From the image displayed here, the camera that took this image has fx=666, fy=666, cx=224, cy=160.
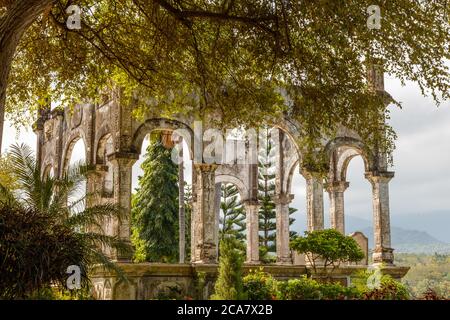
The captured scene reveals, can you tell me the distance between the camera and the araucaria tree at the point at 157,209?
33125 mm

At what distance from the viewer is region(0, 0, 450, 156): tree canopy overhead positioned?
35.5 ft

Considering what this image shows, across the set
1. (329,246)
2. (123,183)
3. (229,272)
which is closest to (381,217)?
(329,246)

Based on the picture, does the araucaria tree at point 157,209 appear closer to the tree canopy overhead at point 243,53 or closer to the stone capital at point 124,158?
the stone capital at point 124,158

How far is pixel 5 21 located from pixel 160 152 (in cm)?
2657

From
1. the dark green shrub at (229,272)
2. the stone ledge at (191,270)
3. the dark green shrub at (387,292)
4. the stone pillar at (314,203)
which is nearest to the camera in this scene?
the dark green shrub at (229,272)

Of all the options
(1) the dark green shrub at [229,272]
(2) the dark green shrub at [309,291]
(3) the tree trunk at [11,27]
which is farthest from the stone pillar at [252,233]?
(3) the tree trunk at [11,27]

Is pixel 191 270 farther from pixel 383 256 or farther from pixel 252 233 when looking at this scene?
pixel 252 233

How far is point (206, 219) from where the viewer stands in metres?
17.6

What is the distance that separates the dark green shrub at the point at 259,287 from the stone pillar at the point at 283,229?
19.7ft

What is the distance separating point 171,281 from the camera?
54.9 ft

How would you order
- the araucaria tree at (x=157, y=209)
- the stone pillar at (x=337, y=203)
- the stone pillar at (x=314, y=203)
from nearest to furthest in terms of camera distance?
the stone pillar at (x=314, y=203), the stone pillar at (x=337, y=203), the araucaria tree at (x=157, y=209)

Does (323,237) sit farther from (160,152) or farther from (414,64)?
(160,152)

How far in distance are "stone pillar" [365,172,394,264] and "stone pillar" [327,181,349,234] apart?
2.01 m
